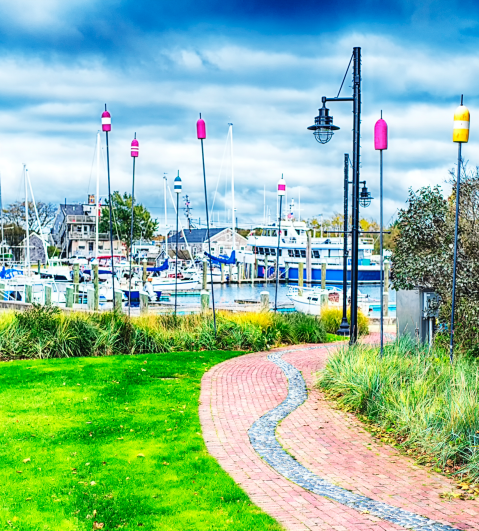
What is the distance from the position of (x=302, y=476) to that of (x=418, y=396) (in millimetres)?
2636

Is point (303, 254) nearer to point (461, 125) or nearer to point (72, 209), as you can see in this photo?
point (72, 209)

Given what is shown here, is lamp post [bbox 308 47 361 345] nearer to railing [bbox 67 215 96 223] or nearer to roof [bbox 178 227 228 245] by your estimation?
roof [bbox 178 227 228 245]

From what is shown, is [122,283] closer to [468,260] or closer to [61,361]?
[61,361]

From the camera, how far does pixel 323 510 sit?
613 cm

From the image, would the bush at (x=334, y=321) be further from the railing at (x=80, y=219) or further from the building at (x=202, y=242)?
the railing at (x=80, y=219)

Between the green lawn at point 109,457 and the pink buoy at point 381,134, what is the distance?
18.4 ft

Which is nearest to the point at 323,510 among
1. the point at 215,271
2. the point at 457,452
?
the point at 457,452

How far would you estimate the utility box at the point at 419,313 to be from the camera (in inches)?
561

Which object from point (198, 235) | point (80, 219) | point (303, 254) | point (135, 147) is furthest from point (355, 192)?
point (198, 235)

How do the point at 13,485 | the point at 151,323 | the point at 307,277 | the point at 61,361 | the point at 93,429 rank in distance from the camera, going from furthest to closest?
the point at 307,277, the point at 151,323, the point at 61,361, the point at 93,429, the point at 13,485

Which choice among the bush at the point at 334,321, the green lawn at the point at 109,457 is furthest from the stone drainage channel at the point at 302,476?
the bush at the point at 334,321

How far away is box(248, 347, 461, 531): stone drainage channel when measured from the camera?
5.94 m

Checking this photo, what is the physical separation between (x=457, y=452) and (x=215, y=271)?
6035 centimetres

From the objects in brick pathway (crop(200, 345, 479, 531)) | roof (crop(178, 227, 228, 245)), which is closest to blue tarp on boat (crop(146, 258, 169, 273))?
roof (crop(178, 227, 228, 245))
